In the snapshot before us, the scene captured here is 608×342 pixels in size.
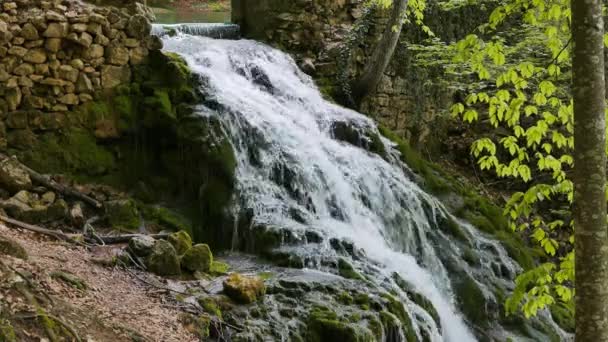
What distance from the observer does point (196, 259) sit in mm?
5496

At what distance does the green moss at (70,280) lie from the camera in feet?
14.1

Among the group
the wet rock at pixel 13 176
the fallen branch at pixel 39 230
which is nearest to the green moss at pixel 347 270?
the fallen branch at pixel 39 230

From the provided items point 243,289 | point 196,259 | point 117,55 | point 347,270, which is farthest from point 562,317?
point 117,55

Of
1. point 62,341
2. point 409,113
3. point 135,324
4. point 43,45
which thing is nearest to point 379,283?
point 135,324

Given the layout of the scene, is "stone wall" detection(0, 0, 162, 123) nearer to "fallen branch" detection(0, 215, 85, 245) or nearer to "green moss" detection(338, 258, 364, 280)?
"fallen branch" detection(0, 215, 85, 245)

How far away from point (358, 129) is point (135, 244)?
439cm

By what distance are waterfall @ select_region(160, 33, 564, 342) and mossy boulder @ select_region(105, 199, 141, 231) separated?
1209 mm

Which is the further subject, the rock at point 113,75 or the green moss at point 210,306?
the rock at point 113,75

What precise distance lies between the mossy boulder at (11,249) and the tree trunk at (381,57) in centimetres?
704

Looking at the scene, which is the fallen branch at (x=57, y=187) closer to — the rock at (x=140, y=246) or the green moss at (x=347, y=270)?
the rock at (x=140, y=246)

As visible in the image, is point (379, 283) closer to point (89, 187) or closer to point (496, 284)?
point (496, 284)

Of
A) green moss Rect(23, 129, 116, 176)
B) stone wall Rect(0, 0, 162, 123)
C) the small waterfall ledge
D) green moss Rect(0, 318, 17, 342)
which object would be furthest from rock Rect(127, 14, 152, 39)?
green moss Rect(0, 318, 17, 342)

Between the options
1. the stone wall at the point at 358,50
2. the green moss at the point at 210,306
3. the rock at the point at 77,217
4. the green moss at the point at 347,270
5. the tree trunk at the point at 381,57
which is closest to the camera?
the green moss at the point at 210,306

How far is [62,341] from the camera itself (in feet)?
11.3
